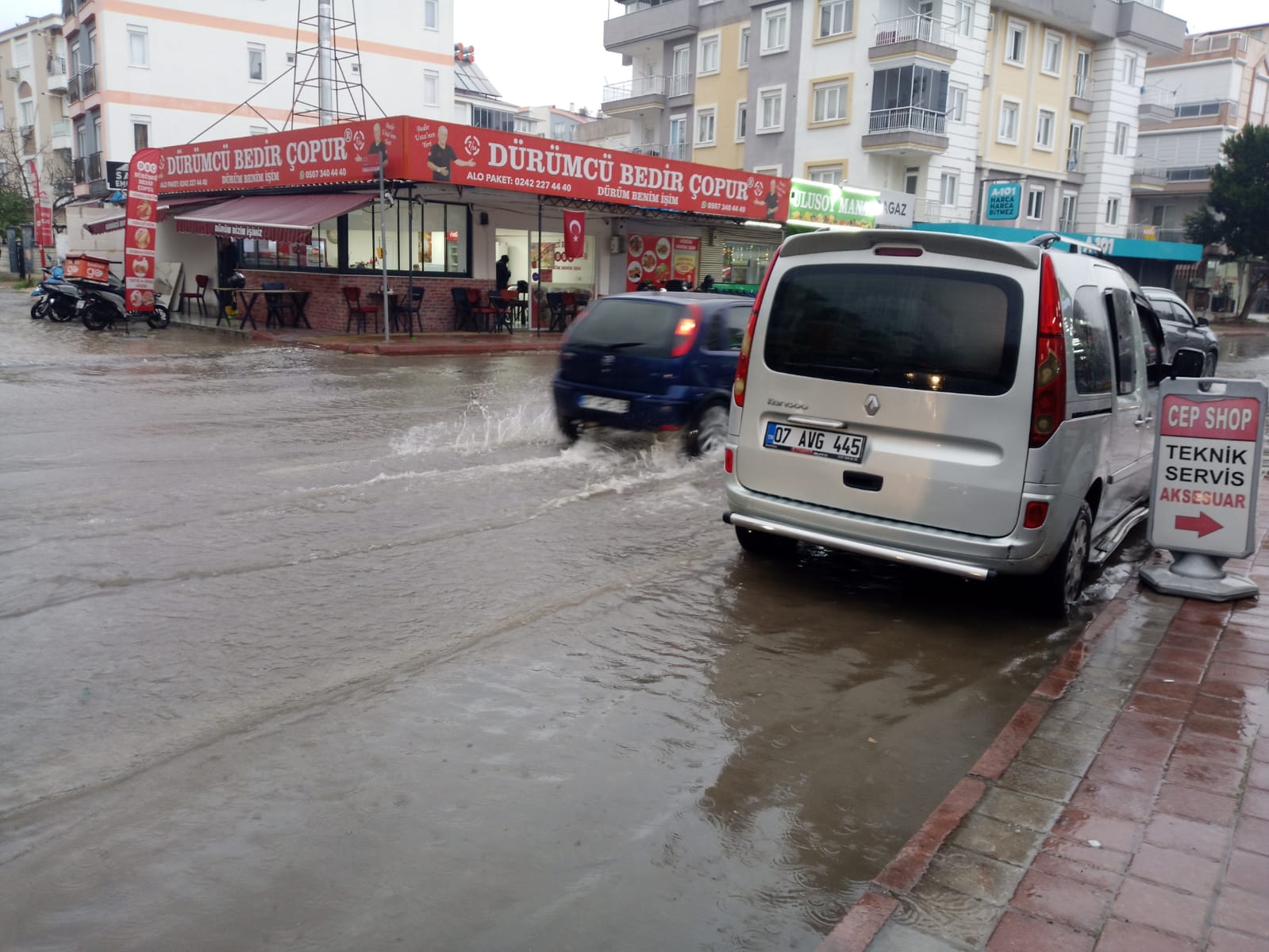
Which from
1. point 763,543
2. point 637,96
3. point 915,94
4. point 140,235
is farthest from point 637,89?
point 763,543

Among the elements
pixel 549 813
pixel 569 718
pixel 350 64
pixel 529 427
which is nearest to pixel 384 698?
pixel 569 718

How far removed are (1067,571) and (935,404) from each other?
131 cm

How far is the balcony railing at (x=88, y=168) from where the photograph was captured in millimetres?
43281

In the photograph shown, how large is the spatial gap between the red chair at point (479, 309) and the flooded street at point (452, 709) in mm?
16799

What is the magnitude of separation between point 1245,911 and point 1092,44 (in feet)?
171

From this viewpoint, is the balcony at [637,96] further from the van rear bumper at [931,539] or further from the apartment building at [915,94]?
the van rear bumper at [931,539]

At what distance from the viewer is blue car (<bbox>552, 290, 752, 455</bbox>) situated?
9.33 meters

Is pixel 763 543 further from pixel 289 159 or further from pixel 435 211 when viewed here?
pixel 289 159

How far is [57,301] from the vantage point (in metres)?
23.4

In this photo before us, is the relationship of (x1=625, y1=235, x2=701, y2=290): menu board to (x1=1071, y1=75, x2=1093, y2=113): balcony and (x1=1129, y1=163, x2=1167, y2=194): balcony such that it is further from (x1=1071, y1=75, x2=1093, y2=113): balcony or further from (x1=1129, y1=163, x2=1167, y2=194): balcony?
(x1=1129, y1=163, x2=1167, y2=194): balcony

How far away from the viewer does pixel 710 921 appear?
9.83 ft

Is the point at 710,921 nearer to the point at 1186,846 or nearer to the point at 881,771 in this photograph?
the point at 881,771

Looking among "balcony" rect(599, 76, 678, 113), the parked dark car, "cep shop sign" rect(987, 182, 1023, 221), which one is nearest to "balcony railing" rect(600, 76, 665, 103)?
"balcony" rect(599, 76, 678, 113)

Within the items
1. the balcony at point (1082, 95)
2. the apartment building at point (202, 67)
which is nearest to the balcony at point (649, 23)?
the apartment building at point (202, 67)
